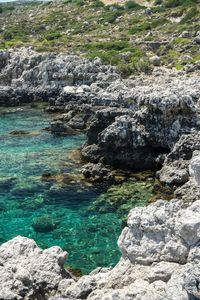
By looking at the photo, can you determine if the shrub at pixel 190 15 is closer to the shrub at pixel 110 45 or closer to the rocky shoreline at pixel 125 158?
the shrub at pixel 110 45

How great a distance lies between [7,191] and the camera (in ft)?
97.2

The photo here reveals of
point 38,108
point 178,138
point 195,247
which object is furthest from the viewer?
point 38,108

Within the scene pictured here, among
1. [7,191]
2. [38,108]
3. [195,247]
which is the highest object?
[195,247]

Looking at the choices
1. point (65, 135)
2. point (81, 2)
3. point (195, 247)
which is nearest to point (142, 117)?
point (65, 135)

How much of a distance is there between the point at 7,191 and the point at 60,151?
31.5ft

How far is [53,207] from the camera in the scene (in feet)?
89.0

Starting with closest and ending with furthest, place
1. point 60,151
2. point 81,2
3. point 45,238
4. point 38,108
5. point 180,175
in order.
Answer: point 45,238, point 180,175, point 60,151, point 38,108, point 81,2

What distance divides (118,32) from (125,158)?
71.5m

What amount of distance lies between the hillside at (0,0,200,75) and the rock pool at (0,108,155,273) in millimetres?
31624

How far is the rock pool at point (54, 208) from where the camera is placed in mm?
22391

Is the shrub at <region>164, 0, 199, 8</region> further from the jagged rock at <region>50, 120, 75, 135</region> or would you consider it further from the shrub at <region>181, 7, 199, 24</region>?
the jagged rock at <region>50, 120, 75, 135</region>

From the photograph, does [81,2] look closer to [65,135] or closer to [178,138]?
[65,135]

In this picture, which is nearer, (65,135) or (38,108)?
(65,135)

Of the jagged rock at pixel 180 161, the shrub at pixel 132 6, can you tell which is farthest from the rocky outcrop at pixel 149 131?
the shrub at pixel 132 6
